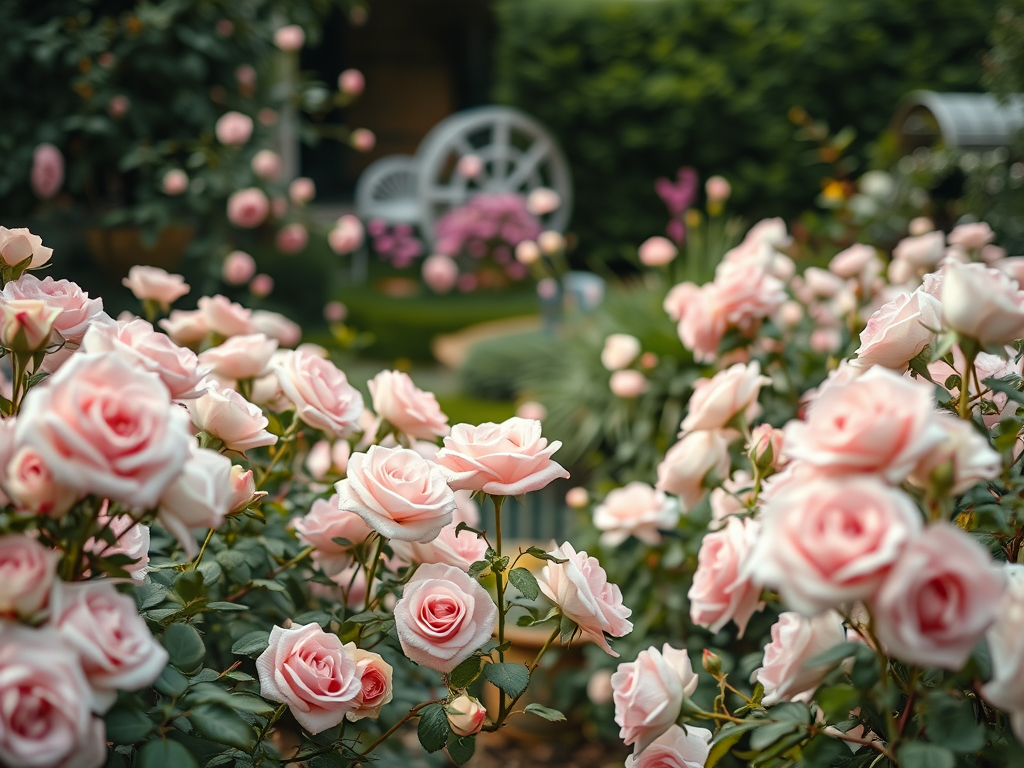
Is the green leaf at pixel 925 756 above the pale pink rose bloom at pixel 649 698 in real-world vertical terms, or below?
above

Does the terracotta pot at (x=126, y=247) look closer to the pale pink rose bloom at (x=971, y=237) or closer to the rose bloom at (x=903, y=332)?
the pale pink rose bloom at (x=971, y=237)

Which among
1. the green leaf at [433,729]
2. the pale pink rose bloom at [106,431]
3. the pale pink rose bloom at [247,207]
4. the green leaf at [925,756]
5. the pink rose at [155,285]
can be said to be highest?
the pale pink rose bloom at [106,431]

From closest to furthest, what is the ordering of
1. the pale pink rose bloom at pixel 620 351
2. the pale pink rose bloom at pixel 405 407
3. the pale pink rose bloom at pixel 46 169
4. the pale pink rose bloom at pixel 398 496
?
the pale pink rose bloom at pixel 398 496, the pale pink rose bloom at pixel 405 407, the pale pink rose bloom at pixel 620 351, the pale pink rose bloom at pixel 46 169

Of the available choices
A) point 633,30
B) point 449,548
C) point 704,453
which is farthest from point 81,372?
point 633,30

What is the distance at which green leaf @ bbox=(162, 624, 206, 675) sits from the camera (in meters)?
0.65

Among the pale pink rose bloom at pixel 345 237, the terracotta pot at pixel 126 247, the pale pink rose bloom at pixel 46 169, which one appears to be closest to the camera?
the pale pink rose bloom at pixel 46 169

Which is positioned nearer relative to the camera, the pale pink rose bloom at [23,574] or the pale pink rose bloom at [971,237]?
the pale pink rose bloom at [23,574]

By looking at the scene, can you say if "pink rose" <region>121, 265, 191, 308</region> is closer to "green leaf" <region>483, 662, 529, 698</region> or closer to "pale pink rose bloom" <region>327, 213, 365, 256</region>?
"green leaf" <region>483, 662, 529, 698</region>

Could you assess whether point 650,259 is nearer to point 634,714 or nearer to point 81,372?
point 634,714

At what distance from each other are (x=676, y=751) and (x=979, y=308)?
0.41 meters

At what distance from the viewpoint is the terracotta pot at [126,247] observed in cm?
236

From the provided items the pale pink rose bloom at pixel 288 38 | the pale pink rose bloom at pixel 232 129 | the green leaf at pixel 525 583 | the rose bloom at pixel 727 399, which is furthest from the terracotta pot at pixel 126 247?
the green leaf at pixel 525 583

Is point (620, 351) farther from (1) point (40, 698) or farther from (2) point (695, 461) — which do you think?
(1) point (40, 698)

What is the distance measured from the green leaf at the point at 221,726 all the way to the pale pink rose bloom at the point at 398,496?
0.17m
